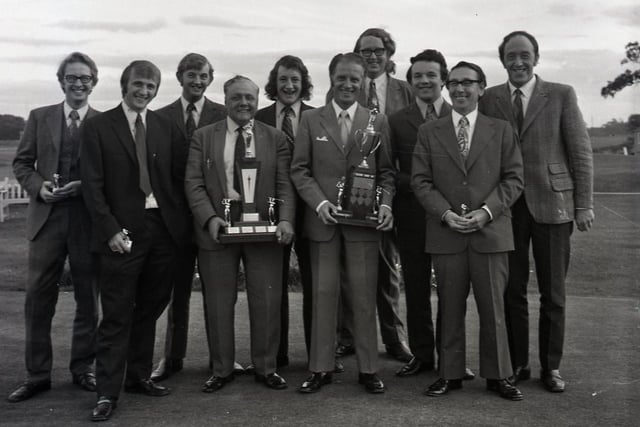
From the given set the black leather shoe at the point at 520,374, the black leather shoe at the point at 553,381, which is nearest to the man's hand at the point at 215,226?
the black leather shoe at the point at 520,374

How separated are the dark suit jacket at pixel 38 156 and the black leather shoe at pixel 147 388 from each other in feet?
3.37

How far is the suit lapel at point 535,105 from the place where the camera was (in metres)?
4.05

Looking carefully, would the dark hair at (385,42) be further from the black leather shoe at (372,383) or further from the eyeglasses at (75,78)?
the black leather shoe at (372,383)

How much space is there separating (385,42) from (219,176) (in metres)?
1.58

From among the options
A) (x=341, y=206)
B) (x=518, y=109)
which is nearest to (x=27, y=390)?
(x=341, y=206)

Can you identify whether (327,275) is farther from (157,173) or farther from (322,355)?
(157,173)

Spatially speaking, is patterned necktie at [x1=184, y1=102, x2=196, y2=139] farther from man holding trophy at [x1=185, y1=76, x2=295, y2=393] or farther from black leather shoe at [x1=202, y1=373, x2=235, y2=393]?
black leather shoe at [x1=202, y1=373, x2=235, y2=393]

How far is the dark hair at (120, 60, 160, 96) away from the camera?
3.86 metres

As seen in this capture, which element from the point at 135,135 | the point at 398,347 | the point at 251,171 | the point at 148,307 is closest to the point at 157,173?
the point at 135,135

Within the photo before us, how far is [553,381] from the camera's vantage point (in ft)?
13.1

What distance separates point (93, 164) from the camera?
3738mm

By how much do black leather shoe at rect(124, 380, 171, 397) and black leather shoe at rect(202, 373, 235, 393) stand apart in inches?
8.3

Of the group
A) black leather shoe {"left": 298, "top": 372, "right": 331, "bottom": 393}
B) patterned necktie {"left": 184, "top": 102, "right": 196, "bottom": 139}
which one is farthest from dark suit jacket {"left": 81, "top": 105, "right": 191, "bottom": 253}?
black leather shoe {"left": 298, "top": 372, "right": 331, "bottom": 393}

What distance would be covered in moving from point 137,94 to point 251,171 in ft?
2.46
